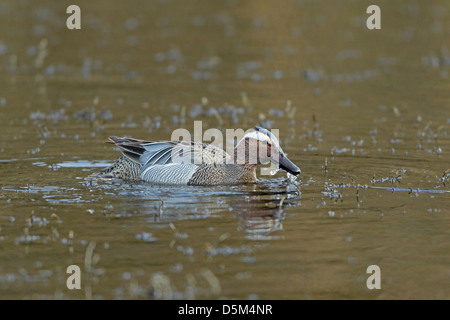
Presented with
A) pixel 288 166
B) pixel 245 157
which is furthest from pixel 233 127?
pixel 288 166

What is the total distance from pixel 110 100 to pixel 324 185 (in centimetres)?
644

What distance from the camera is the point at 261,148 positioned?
9977mm

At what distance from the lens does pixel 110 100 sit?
49.0 feet

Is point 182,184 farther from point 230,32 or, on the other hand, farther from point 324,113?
point 230,32

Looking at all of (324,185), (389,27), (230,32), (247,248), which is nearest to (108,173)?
(324,185)

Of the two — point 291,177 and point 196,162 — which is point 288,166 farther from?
point 196,162

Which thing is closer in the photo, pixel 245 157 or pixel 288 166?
pixel 288 166

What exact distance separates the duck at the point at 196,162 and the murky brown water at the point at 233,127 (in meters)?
0.30

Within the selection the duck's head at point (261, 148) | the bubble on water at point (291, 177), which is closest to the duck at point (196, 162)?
the duck's head at point (261, 148)

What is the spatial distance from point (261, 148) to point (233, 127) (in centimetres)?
323

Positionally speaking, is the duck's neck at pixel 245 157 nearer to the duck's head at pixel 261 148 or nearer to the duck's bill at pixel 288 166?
the duck's head at pixel 261 148

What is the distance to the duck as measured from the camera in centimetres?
988

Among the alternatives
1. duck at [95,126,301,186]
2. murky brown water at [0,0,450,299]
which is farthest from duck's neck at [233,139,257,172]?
murky brown water at [0,0,450,299]
